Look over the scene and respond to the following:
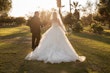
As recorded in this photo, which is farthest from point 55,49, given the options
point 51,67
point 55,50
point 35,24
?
point 35,24

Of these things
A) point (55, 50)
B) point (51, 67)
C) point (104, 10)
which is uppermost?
point (55, 50)

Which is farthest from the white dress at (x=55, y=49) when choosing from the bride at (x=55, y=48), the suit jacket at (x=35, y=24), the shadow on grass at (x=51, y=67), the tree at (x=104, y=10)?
the tree at (x=104, y=10)

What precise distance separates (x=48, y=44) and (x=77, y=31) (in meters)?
37.1

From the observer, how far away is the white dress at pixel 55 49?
1522 centimetres

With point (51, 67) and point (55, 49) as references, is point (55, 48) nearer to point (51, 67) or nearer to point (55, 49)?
point (55, 49)

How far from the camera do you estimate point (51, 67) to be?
13695 millimetres

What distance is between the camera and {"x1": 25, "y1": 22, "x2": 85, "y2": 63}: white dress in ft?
49.9

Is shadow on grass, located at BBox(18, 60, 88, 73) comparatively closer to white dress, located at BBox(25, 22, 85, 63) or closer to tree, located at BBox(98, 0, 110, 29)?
white dress, located at BBox(25, 22, 85, 63)

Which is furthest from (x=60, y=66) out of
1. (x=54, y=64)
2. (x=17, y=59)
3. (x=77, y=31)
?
(x=77, y=31)

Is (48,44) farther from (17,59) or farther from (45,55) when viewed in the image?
(17,59)

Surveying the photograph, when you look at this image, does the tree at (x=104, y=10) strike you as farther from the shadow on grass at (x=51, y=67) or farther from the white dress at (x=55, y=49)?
the shadow on grass at (x=51, y=67)

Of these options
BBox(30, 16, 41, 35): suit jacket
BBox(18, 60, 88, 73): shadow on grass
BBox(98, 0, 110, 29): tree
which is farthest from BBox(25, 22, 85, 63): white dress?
BBox(98, 0, 110, 29): tree

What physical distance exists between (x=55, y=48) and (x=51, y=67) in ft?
7.17

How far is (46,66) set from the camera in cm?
1402
